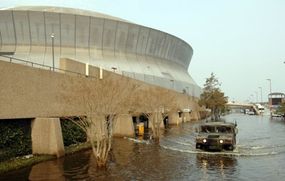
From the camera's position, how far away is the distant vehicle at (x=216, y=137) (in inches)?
869

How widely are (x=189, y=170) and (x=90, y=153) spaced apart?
8036 mm

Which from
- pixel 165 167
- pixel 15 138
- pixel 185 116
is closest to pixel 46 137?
pixel 15 138

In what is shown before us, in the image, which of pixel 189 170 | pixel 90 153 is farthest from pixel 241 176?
pixel 90 153

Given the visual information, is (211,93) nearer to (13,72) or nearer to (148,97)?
(148,97)

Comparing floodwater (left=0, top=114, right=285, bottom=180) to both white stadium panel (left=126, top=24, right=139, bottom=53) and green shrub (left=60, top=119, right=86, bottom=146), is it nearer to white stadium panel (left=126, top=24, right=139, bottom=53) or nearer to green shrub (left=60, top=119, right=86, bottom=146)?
green shrub (left=60, top=119, right=86, bottom=146)

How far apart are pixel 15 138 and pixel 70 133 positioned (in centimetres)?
575

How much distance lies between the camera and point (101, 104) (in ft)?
63.0

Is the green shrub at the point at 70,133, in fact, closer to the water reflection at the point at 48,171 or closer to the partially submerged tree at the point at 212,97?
the water reflection at the point at 48,171

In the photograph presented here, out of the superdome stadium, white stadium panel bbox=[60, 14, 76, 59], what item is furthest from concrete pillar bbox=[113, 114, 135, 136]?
white stadium panel bbox=[60, 14, 76, 59]

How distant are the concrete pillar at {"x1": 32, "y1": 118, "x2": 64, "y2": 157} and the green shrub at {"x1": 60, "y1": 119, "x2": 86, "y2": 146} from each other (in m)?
2.95

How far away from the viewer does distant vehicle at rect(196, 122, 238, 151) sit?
22062mm

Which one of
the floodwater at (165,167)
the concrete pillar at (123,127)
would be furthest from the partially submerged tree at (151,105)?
the floodwater at (165,167)

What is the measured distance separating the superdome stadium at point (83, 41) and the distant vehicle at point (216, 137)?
134 feet

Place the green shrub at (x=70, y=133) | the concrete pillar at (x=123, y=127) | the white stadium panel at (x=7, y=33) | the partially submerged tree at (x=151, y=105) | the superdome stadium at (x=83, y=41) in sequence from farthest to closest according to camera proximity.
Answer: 1. the superdome stadium at (x=83, y=41)
2. the white stadium panel at (x=7, y=33)
3. the partially submerged tree at (x=151, y=105)
4. the concrete pillar at (x=123, y=127)
5. the green shrub at (x=70, y=133)
